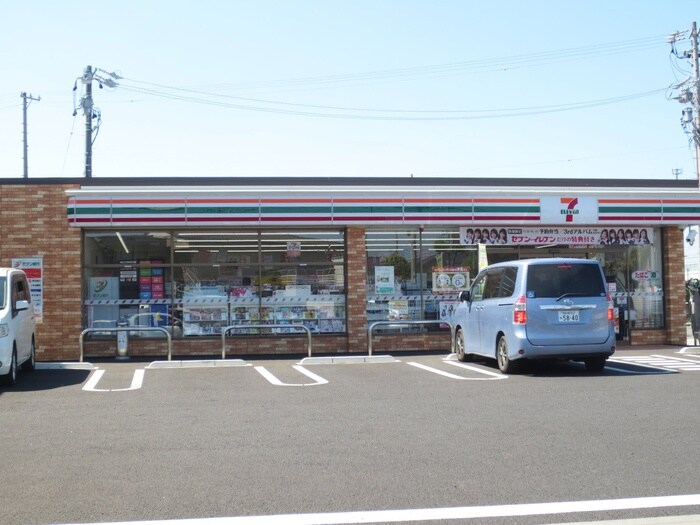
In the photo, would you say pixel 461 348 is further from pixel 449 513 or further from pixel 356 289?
pixel 449 513

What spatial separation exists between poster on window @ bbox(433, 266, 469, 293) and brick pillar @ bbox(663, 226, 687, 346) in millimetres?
5094

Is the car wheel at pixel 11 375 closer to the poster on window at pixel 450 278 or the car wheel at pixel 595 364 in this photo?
the car wheel at pixel 595 364

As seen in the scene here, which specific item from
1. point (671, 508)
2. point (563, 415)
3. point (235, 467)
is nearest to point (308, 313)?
point (563, 415)

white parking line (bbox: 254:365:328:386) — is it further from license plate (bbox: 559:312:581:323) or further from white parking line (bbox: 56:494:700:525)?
white parking line (bbox: 56:494:700:525)

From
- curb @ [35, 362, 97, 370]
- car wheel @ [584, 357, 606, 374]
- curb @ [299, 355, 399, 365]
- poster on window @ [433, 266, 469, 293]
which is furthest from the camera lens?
poster on window @ [433, 266, 469, 293]

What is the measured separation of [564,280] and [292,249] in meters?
7.93

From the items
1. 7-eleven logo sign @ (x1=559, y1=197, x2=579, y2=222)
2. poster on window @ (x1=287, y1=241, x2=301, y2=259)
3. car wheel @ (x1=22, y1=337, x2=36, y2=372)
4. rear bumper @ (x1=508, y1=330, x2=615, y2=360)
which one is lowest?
car wheel @ (x1=22, y1=337, x2=36, y2=372)

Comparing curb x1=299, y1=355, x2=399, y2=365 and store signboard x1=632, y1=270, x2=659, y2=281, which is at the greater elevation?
store signboard x1=632, y1=270, x2=659, y2=281

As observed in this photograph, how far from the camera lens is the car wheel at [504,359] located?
13.3 meters

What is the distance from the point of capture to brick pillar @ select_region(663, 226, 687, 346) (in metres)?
20.3

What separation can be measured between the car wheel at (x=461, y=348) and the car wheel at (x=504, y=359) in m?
2.08

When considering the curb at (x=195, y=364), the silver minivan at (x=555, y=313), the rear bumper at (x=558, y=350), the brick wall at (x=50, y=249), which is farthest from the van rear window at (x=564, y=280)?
the brick wall at (x=50, y=249)

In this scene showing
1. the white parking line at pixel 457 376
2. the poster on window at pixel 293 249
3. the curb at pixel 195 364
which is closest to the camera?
the white parking line at pixel 457 376

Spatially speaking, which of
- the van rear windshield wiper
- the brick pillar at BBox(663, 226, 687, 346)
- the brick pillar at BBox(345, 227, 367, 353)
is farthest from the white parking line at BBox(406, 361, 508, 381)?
the brick pillar at BBox(663, 226, 687, 346)
